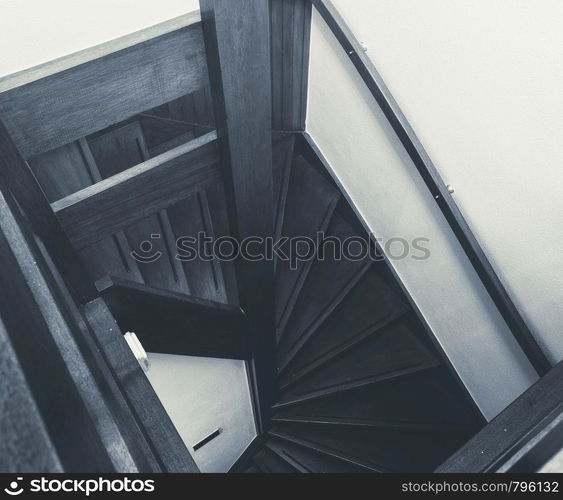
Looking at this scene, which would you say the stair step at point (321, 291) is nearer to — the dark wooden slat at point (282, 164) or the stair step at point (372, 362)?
the stair step at point (372, 362)

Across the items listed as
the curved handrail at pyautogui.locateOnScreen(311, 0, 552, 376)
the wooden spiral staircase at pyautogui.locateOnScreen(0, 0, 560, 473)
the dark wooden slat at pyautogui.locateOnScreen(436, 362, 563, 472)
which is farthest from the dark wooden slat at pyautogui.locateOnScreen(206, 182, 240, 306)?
the dark wooden slat at pyautogui.locateOnScreen(436, 362, 563, 472)

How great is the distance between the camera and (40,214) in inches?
60.1

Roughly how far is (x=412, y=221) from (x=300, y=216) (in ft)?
2.52

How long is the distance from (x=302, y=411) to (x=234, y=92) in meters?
2.13

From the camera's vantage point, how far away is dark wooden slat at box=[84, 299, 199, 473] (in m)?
1.29

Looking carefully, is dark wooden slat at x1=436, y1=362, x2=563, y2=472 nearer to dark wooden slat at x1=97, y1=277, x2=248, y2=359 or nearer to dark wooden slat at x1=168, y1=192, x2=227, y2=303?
dark wooden slat at x1=97, y1=277, x2=248, y2=359

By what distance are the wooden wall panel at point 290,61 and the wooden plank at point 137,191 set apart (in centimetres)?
79

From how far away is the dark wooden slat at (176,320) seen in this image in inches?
77.7

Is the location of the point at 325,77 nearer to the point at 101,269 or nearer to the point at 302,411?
the point at 101,269

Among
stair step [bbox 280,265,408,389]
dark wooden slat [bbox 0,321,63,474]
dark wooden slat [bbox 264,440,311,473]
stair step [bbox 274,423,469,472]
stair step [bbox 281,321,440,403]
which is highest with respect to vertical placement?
stair step [bbox 280,265,408,389]

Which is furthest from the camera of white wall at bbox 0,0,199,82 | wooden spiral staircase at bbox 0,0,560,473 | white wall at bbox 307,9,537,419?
white wall at bbox 307,9,537,419

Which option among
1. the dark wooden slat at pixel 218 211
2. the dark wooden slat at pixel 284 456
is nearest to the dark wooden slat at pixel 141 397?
the dark wooden slat at pixel 218 211

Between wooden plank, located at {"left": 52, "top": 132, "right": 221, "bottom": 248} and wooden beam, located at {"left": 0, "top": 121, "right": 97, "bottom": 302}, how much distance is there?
0.04 m

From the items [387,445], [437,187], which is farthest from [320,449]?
[437,187]
